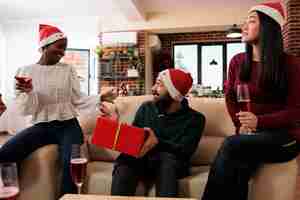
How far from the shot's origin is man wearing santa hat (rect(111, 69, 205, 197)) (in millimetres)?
1746

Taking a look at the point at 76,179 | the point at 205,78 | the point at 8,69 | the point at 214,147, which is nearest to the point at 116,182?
the point at 76,179

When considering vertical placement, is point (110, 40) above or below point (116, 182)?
above

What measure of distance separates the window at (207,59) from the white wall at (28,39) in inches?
105

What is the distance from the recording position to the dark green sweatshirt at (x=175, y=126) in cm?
192

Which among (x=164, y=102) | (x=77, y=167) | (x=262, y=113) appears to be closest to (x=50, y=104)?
(x=164, y=102)

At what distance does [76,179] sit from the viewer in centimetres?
127

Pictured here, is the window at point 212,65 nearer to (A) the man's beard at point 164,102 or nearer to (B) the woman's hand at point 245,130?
(A) the man's beard at point 164,102

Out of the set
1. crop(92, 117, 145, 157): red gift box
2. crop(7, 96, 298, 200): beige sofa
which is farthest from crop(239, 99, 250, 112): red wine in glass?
crop(92, 117, 145, 157): red gift box

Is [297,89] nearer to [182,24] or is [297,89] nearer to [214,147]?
[214,147]

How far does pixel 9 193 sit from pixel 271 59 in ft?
4.35

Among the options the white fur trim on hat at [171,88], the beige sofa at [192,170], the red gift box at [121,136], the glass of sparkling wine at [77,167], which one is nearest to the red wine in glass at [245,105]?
the beige sofa at [192,170]

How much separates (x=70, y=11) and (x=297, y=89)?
5.91 m

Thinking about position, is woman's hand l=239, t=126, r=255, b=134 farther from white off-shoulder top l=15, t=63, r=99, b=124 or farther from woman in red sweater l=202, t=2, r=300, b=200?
white off-shoulder top l=15, t=63, r=99, b=124

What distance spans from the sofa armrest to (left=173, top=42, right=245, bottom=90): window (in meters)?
7.05
